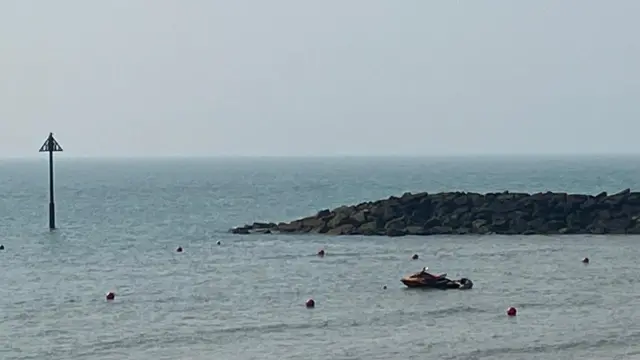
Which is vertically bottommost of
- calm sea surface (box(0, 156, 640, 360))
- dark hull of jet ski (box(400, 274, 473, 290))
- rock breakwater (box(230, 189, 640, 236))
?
calm sea surface (box(0, 156, 640, 360))

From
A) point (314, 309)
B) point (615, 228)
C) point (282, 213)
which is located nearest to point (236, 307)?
point (314, 309)

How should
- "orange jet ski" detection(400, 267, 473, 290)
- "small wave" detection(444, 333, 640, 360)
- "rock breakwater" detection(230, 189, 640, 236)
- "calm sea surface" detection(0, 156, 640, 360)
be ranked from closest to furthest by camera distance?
1. "small wave" detection(444, 333, 640, 360)
2. "calm sea surface" detection(0, 156, 640, 360)
3. "orange jet ski" detection(400, 267, 473, 290)
4. "rock breakwater" detection(230, 189, 640, 236)

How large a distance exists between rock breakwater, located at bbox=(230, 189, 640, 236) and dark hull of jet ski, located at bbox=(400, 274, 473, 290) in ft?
86.5

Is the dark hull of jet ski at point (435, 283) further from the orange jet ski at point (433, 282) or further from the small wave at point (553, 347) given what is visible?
the small wave at point (553, 347)

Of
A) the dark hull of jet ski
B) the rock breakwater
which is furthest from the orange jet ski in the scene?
the rock breakwater

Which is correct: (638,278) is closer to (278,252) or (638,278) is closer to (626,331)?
(626,331)

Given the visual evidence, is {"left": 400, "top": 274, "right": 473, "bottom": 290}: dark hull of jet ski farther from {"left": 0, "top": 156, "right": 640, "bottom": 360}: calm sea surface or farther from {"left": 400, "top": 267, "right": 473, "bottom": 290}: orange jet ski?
{"left": 0, "top": 156, "right": 640, "bottom": 360}: calm sea surface

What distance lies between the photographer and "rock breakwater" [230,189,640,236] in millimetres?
82250

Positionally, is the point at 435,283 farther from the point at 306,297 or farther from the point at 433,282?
the point at 306,297

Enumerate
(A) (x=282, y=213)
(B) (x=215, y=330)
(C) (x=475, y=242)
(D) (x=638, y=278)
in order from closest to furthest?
(B) (x=215, y=330)
(D) (x=638, y=278)
(C) (x=475, y=242)
(A) (x=282, y=213)

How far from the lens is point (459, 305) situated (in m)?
50.4

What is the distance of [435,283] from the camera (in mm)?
54844

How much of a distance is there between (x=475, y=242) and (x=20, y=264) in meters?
25.9

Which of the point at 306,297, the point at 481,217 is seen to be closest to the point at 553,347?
the point at 306,297
